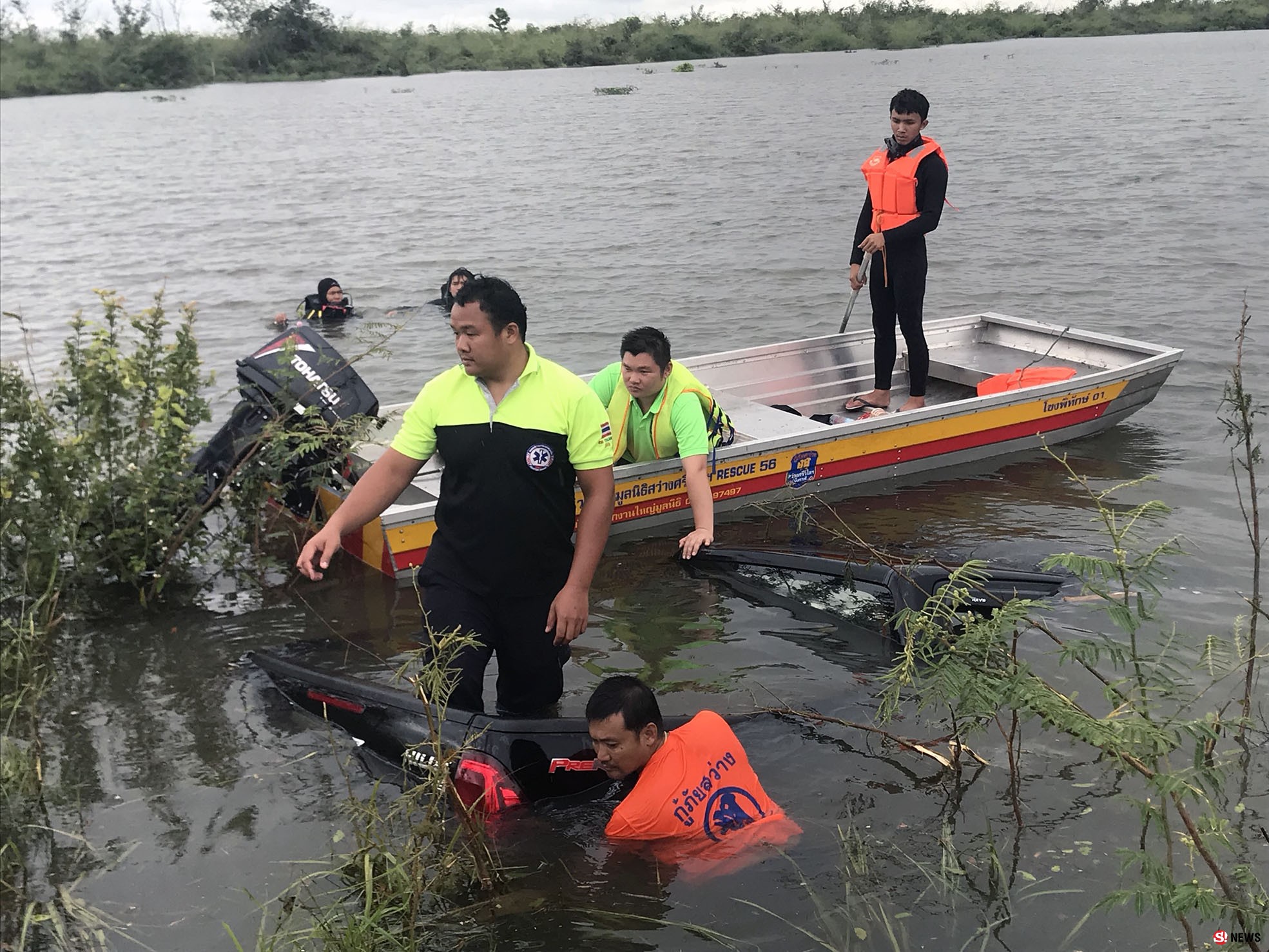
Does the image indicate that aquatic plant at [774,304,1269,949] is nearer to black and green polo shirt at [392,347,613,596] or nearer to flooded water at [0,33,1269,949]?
flooded water at [0,33,1269,949]

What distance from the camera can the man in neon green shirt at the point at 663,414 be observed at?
5.75 meters

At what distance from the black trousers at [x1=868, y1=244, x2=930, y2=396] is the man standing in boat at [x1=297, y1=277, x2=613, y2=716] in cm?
472

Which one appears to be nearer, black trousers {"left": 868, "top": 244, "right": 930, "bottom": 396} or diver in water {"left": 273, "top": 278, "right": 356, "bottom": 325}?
black trousers {"left": 868, "top": 244, "right": 930, "bottom": 396}

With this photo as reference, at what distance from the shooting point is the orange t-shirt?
13.5ft

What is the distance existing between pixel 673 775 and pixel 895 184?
5519 millimetres

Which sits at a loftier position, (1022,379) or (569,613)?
(569,613)

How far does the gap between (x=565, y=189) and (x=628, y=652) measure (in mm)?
20313

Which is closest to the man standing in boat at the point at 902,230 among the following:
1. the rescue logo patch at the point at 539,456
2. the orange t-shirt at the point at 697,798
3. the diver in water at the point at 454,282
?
the diver in water at the point at 454,282

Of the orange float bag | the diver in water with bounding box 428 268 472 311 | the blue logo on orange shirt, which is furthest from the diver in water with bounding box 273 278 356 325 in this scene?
the blue logo on orange shirt

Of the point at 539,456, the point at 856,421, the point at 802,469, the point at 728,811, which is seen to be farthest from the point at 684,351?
the point at 728,811

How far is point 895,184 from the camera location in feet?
27.4

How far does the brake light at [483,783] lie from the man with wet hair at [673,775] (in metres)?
0.45

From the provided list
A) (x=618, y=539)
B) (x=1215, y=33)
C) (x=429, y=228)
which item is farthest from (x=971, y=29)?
(x=618, y=539)

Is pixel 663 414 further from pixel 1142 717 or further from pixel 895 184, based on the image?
pixel 1142 717
